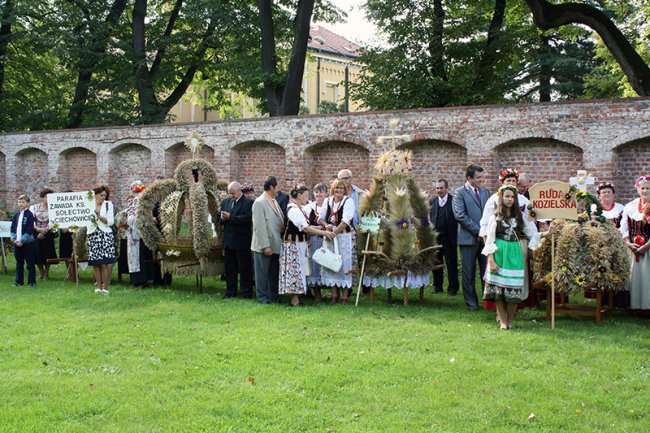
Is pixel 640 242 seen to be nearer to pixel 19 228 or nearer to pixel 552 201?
pixel 552 201

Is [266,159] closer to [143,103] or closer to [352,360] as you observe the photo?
[143,103]

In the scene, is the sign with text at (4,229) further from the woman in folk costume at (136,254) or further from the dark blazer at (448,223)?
the dark blazer at (448,223)

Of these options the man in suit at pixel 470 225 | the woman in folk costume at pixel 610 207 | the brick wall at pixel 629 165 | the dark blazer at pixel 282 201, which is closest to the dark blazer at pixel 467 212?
the man in suit at pixel 470 225

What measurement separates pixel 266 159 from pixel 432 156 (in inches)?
207

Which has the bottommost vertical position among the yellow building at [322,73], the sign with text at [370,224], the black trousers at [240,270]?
the black trousers at [240,270]

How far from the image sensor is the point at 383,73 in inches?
946

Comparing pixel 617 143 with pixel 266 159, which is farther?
pixel 266 159

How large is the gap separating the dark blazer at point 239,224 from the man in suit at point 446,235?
320 centimetres

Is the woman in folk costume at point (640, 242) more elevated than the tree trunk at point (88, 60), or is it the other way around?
the tree trunk at point (88, 60)

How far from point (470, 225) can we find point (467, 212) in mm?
265

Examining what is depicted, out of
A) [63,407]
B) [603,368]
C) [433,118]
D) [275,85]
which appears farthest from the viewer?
[275,85]

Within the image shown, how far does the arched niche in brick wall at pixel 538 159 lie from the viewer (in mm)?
15289

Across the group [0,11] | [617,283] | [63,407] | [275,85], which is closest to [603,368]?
[617,283]

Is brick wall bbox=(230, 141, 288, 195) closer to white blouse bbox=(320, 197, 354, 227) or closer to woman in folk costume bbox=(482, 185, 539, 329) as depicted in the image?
white blouse bbox=(320, 197, 354, 227)
